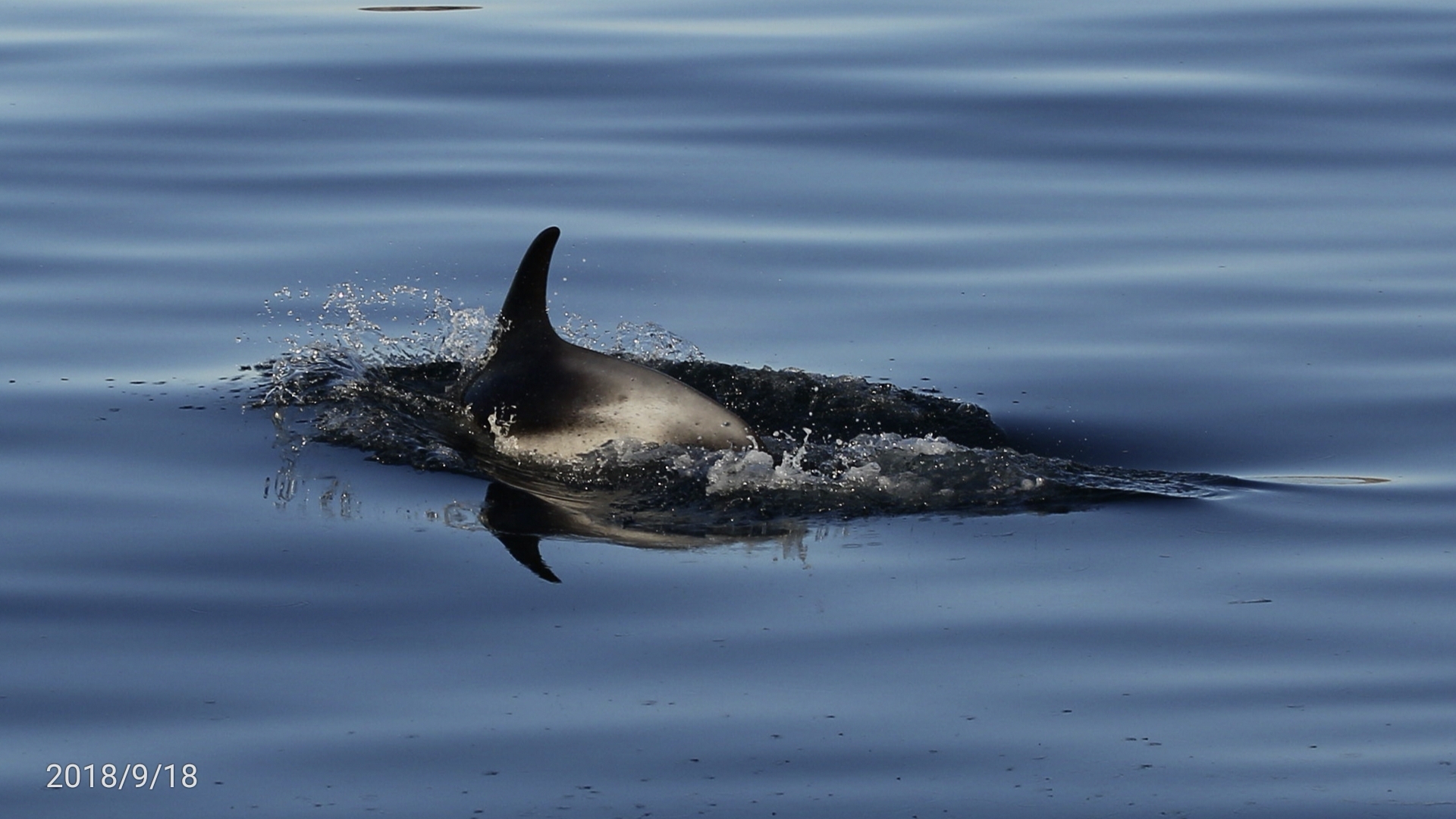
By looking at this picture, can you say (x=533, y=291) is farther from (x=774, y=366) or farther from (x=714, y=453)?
(x=774, y=366)

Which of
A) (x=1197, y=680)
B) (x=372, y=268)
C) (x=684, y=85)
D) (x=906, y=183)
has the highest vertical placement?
(x=684, y=85)

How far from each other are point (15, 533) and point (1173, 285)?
6.62 meters

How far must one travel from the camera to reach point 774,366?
10219mm

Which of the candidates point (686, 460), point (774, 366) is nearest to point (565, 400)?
point (686, 460)

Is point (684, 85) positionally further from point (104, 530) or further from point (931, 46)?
point (104, 530)

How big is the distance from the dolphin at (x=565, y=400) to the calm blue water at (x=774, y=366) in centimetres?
50

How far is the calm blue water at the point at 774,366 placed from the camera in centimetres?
575

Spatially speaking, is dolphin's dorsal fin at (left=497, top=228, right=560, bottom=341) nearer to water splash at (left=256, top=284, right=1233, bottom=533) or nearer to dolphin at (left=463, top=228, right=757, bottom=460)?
dolphin at (left=463, top=228, right=757, bottom=460)

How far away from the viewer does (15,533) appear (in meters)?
7.60

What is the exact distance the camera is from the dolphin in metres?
8.45

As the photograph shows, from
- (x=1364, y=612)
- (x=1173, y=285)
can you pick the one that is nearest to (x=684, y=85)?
(x=1173, y=285)

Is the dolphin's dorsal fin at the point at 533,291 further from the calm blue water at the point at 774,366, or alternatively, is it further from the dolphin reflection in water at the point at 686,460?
the calm blue water at the point at 774,366

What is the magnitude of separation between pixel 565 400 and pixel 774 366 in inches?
74.6

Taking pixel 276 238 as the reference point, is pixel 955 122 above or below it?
above
